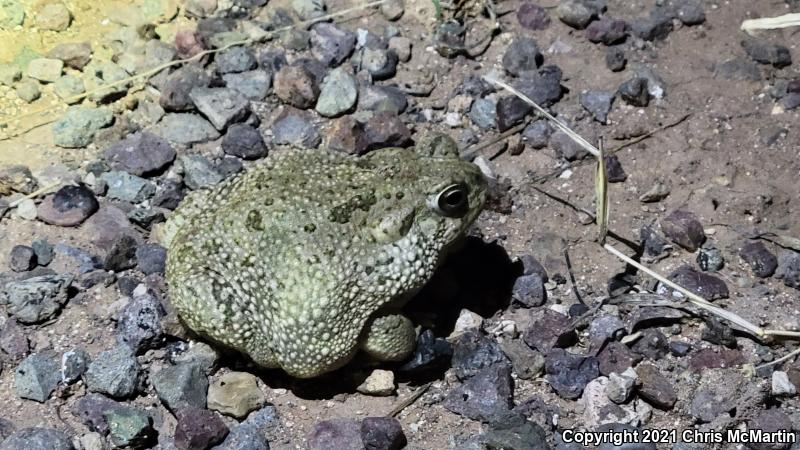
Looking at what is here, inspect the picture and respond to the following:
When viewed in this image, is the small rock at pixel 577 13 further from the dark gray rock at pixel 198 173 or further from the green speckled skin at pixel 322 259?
the dark gray rock at pixel 198 173

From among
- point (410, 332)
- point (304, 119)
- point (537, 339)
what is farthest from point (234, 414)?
point (304, 119)

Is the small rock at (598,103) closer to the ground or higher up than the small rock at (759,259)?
higher up

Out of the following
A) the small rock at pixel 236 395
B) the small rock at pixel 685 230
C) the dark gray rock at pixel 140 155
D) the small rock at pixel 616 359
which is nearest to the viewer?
the small rock at pixel 236 395

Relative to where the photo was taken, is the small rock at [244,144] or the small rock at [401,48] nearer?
the small rock at [244,144]

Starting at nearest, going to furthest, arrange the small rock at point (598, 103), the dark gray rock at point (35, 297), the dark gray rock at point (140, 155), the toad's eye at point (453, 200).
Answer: the toad's eye at point (453, 200) < the dark gray rock at point (35, 297) < the dark gray rock at point (140, 155) < the small rock at point (598, 103)

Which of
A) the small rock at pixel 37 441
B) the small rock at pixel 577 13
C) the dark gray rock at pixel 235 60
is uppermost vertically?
the small rock at pixel 577 13

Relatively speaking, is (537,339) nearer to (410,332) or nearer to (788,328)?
(410,332)

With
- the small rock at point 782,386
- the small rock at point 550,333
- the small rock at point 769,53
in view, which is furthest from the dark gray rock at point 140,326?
the small rock at point 769,53
